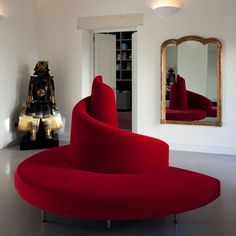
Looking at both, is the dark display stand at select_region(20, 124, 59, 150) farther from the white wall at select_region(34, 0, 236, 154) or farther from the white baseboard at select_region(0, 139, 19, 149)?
the white wall at select_region(34, 0, 236, 154)

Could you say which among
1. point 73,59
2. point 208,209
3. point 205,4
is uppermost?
point 205,4

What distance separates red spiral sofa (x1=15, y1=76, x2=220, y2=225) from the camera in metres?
2.44

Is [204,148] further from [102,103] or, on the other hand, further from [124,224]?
[124,224]

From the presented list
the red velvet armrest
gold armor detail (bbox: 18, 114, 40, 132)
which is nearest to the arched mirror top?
the red velvet armrest

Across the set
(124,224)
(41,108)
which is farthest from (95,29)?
(124,224)

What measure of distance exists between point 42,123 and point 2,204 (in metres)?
2.79

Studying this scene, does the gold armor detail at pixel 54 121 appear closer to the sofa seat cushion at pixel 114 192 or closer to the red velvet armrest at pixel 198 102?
the red velvet armrest at pixel 198 102

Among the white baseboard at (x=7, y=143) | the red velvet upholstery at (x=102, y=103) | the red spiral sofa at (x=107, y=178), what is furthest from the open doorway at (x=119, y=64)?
the red spiral sofa at (x=107, y=178)

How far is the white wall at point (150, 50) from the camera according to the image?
543 cm

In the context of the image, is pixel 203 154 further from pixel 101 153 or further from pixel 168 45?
pixel 101 153

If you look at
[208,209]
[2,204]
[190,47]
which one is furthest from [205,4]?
[2,204]

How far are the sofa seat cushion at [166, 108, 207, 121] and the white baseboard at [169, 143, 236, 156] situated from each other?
1.43ft

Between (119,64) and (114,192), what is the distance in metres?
8.99

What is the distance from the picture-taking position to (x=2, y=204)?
334 cm
